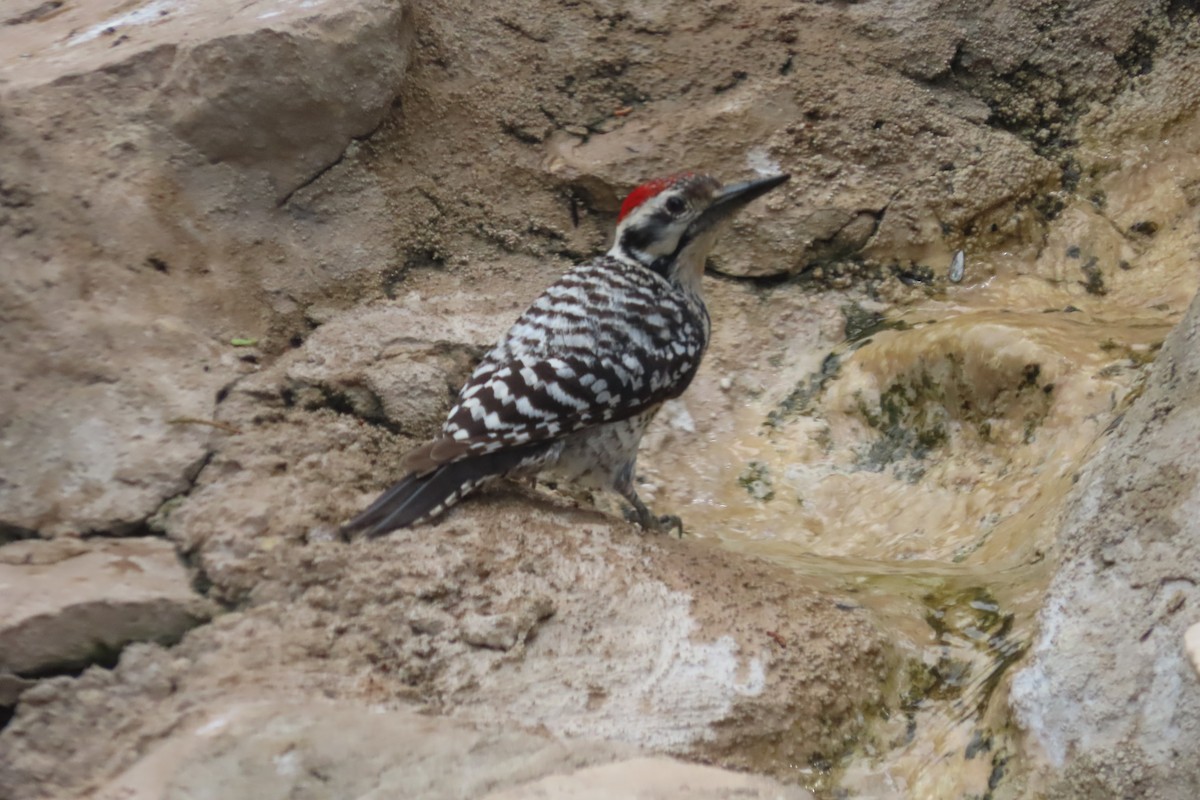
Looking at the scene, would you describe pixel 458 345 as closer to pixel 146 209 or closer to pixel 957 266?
pixel 146 209

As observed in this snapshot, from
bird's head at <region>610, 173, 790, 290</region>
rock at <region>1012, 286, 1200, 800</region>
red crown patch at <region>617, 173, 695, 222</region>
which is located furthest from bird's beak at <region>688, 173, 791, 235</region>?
rock at <region>1012, 286, 1200, 800</region>

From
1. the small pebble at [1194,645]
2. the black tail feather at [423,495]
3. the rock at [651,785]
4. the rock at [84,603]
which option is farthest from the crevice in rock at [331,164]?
the small pebble at [1194,645]

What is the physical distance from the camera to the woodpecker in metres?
3.31

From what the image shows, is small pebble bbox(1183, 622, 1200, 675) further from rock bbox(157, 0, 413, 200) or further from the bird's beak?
rock bbox(157, 0, 413, 200)

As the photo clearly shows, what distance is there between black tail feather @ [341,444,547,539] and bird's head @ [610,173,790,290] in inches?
44.9

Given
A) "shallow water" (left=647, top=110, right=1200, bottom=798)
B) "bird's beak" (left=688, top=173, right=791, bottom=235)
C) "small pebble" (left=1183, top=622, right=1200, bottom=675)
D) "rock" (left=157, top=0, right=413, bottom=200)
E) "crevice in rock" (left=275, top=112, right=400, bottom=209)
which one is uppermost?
"rock" (left=157, top=0, right=413, bottom=200)

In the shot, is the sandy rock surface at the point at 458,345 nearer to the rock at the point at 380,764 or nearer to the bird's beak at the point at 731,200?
the rock at the point at 380,764

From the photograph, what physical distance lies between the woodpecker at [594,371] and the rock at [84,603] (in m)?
0.50

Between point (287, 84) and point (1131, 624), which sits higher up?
point (287, 84)

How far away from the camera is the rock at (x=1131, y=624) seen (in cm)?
212

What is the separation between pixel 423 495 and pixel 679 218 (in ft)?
4.93

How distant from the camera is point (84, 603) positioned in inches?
105

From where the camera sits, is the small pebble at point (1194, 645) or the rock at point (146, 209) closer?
the small pebble at point (1194, 645)

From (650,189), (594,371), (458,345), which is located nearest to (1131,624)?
(594,371)
